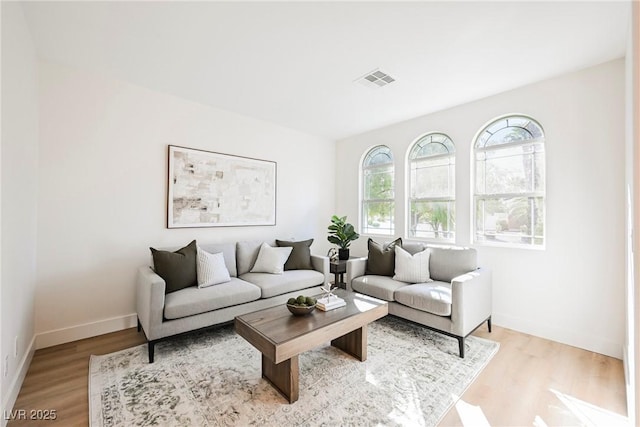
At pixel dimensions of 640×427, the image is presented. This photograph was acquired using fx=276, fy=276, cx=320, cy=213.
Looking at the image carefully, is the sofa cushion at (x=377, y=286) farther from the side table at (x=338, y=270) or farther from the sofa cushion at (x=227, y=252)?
the sofa cushion at (x=227, y=252)

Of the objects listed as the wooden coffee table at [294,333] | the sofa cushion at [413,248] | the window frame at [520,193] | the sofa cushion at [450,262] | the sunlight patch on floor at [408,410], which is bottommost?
the sunlight patch on floor at [408,410]

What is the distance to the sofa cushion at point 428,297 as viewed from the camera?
8.38 feet

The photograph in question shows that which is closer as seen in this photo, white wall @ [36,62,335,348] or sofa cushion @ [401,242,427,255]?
white wall @ [36,62,335,348]

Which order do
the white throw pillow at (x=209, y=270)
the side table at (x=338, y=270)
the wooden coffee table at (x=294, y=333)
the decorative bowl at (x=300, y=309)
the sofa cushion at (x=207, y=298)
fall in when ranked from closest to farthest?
the wooden coffee table at (x=294, y=333) < the decorative bowl at (x=300, y=309) < the sofa cushion at (x=207, y=298) < the white throw pillow at (x=209, y=270) < the side table at (x=338, y=270)

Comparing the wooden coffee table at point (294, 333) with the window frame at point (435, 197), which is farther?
the window frame at point (435, 197)

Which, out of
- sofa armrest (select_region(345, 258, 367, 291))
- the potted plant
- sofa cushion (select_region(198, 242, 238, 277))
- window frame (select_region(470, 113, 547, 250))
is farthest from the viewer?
the potted plant

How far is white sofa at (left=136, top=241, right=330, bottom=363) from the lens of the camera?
7.77 ft

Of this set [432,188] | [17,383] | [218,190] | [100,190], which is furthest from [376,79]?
[17,383]

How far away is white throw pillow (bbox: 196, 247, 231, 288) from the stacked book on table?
1.19 m

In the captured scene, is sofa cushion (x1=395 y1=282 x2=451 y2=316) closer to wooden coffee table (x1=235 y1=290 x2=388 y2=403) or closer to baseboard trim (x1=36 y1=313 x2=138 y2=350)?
wooden coffee table (x1=235 y1=290 x2=388 y2=403)

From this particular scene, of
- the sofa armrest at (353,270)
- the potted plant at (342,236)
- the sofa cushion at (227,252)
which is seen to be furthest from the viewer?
the potted plant at (342,236)

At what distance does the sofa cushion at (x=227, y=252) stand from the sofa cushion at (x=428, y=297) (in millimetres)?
1959

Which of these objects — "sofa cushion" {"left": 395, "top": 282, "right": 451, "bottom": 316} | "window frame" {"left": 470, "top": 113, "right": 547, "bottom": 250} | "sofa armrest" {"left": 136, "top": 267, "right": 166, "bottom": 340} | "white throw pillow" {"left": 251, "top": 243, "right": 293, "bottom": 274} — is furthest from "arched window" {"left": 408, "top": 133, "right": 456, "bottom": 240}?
"sofa armrest" {"left": 136, "top": 267, "right": 166, "bottom": 340}

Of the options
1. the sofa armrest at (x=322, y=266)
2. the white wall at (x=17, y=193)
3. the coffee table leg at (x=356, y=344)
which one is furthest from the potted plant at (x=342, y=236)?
the white wall at (x=17, y=193)
